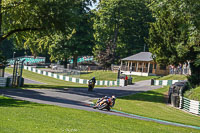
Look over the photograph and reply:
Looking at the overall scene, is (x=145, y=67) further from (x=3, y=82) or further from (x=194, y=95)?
(x=3, y=82)

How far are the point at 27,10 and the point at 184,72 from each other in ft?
102

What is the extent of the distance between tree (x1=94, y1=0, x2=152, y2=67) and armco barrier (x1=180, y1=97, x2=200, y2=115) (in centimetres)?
4080

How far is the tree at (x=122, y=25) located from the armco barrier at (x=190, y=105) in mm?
40803

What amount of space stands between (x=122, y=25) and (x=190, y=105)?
49582 millimetres

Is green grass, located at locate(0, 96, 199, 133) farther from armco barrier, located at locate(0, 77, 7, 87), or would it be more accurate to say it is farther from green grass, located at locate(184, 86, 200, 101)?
armco barrier, located at locate(0, 77, 7, 87)

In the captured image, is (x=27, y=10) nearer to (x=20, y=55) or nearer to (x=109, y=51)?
(x=109, y=51)

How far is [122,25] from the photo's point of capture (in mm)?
73688

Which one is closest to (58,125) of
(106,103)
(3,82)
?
(106,103)

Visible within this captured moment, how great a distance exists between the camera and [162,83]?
45.3 meters

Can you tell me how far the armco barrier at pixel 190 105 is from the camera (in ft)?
82.6

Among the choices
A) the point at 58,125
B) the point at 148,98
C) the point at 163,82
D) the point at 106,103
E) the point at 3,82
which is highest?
the point at 163,82

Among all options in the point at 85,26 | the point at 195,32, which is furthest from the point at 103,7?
the point at 195,32

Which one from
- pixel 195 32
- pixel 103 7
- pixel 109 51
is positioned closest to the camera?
pixel 195 32

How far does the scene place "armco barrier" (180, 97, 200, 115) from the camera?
82.6 feet
